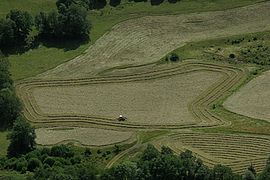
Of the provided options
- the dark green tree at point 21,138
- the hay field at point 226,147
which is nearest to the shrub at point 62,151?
the dark green tree at point 21,138

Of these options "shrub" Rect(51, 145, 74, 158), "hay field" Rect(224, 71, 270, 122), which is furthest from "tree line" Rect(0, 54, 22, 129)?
"hay field" Rect(224, 71, 270, 122)

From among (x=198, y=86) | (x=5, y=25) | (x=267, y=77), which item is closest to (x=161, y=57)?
(x=198, y=86)

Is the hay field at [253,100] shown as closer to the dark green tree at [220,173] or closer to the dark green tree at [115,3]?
the dark green tree at [220,173]

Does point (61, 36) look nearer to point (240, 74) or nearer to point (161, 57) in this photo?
point (161, 57)

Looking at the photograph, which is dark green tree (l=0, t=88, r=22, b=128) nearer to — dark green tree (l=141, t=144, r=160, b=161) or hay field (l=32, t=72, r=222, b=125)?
hay field (l=32, t=72, r=222, b=125)

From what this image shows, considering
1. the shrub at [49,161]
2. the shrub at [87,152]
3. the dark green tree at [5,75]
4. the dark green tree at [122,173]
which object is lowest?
the dark green tree at [122,173]

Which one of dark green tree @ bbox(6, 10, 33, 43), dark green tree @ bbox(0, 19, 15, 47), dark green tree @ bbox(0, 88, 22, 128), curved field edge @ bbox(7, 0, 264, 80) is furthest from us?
dark green tree @ bbox(6, 10, 33, 43)
